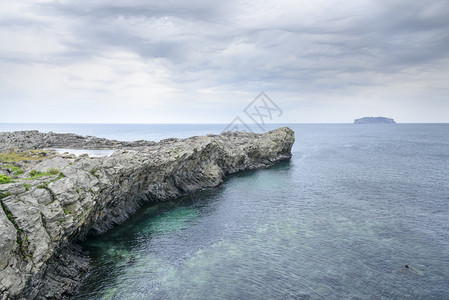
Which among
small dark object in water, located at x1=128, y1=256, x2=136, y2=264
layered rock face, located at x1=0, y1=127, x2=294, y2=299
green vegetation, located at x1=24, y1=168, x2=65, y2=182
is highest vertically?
green vegetation, located at x1=24, y1=168, x2=65, y2=182

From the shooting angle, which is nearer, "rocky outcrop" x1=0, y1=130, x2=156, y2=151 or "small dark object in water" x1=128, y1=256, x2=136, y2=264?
"small dark object in water" x1=128, y1=256, x2=136, y2=264

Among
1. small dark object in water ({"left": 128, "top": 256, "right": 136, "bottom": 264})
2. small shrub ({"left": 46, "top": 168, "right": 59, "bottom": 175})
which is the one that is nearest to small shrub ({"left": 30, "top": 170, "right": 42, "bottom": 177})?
small shrub ({"left": 46, "top": 168, "right": 59, "bottom": 175})

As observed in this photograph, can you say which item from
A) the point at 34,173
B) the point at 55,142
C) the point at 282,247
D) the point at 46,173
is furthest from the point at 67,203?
the point at 55,142

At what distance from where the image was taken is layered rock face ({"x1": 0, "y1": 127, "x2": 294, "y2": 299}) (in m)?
22.1

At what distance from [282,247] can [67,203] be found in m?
24.9

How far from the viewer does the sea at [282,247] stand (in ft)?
87.6

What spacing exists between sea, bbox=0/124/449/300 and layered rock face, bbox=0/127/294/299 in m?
2.41

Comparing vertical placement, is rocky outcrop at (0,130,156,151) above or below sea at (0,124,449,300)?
above

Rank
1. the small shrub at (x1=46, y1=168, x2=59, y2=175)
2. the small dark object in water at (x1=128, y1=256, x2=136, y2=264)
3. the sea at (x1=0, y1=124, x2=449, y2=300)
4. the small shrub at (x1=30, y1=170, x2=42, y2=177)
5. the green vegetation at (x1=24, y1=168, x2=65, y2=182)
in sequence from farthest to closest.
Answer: the small dark object in water at (x1=128, y1=256, x2=136, y2=264) < the small shrub at (x1=46, y1=168, x2=59, y2=175) < the small shrub at (x1=30, y1=170, x2=42, y2=177) < the green vegetation at (x1=24, y1=168, x2=65, y2=182) < the sea at (x1=0, y1=124, x2=449, y2=300)


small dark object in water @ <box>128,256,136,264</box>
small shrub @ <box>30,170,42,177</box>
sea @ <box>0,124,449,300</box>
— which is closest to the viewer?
sea @ <box>0,124,449,300</box>

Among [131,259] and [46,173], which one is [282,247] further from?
[46,173]

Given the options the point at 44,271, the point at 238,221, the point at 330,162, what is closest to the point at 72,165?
the point at 44,271

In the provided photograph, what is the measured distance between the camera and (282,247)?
35.1m

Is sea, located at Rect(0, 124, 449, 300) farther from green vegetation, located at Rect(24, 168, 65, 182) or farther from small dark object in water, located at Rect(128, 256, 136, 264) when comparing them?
green vegetation, located at Rect(24, 168, 65, 182)
